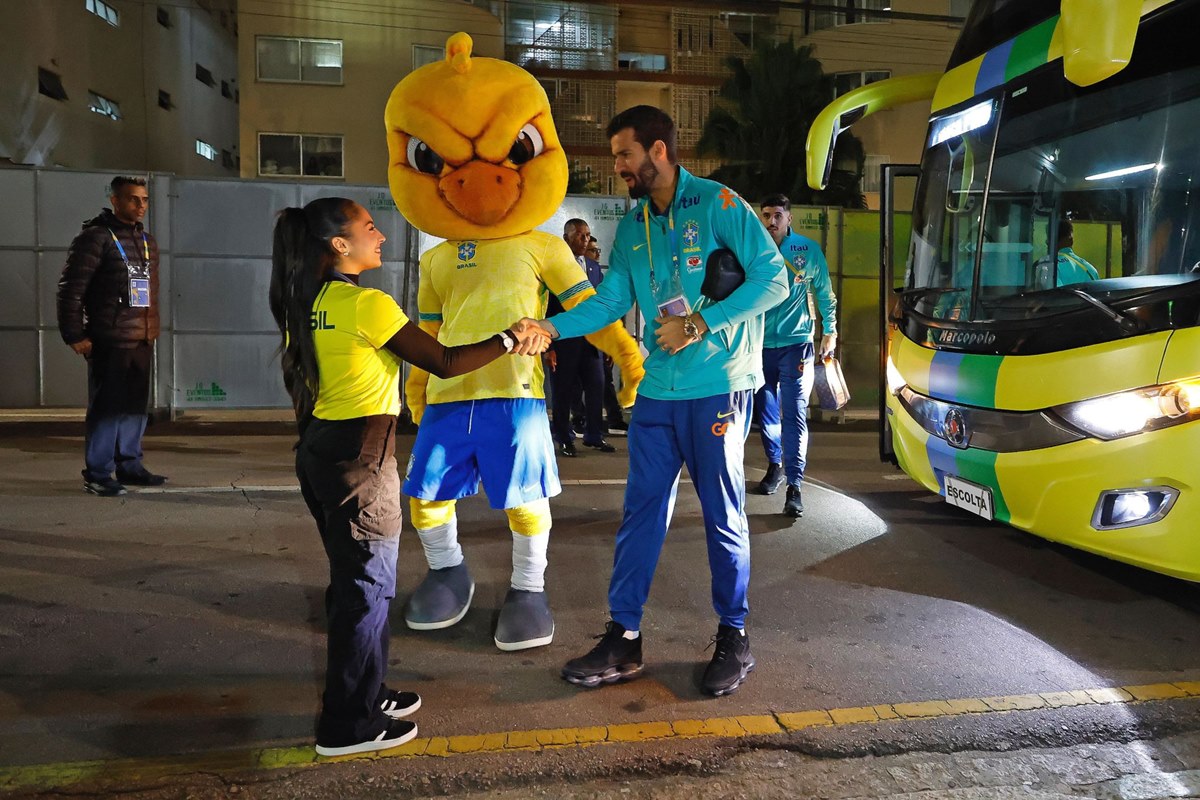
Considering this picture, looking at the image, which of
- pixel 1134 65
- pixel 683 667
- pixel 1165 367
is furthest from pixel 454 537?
pixel 1134 65

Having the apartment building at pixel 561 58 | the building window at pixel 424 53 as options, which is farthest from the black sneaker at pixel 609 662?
the building window at pixel 424 53

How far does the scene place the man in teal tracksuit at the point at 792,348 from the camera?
21.0 feet

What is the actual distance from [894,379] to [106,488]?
5.24m

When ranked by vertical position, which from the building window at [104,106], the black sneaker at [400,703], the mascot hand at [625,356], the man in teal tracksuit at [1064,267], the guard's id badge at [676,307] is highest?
the building window at [104,106]

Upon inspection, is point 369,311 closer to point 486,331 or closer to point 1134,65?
point 486,331

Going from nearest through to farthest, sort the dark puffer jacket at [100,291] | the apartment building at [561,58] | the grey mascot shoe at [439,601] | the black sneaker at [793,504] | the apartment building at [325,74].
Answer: the grey mascot shoe at [439,601] → the black sneaker at [793,504] → the dark puffer jacket at [100,291] → the apartment building at [325,74] → the apartment building at [561,58]

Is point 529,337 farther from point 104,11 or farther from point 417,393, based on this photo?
point 104,11

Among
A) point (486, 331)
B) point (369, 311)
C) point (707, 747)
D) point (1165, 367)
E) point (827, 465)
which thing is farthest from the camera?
point (827, 465)

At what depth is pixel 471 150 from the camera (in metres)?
4.14

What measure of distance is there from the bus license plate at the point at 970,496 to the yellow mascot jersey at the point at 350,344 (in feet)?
9.80

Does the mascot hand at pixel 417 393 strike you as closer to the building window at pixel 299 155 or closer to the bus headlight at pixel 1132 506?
the bus headlight at pixel 1132 506

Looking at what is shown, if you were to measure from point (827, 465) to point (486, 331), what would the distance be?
5075 millimetres

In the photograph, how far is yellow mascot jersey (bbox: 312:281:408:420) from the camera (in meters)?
2.94

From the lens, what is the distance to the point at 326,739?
3.03m
